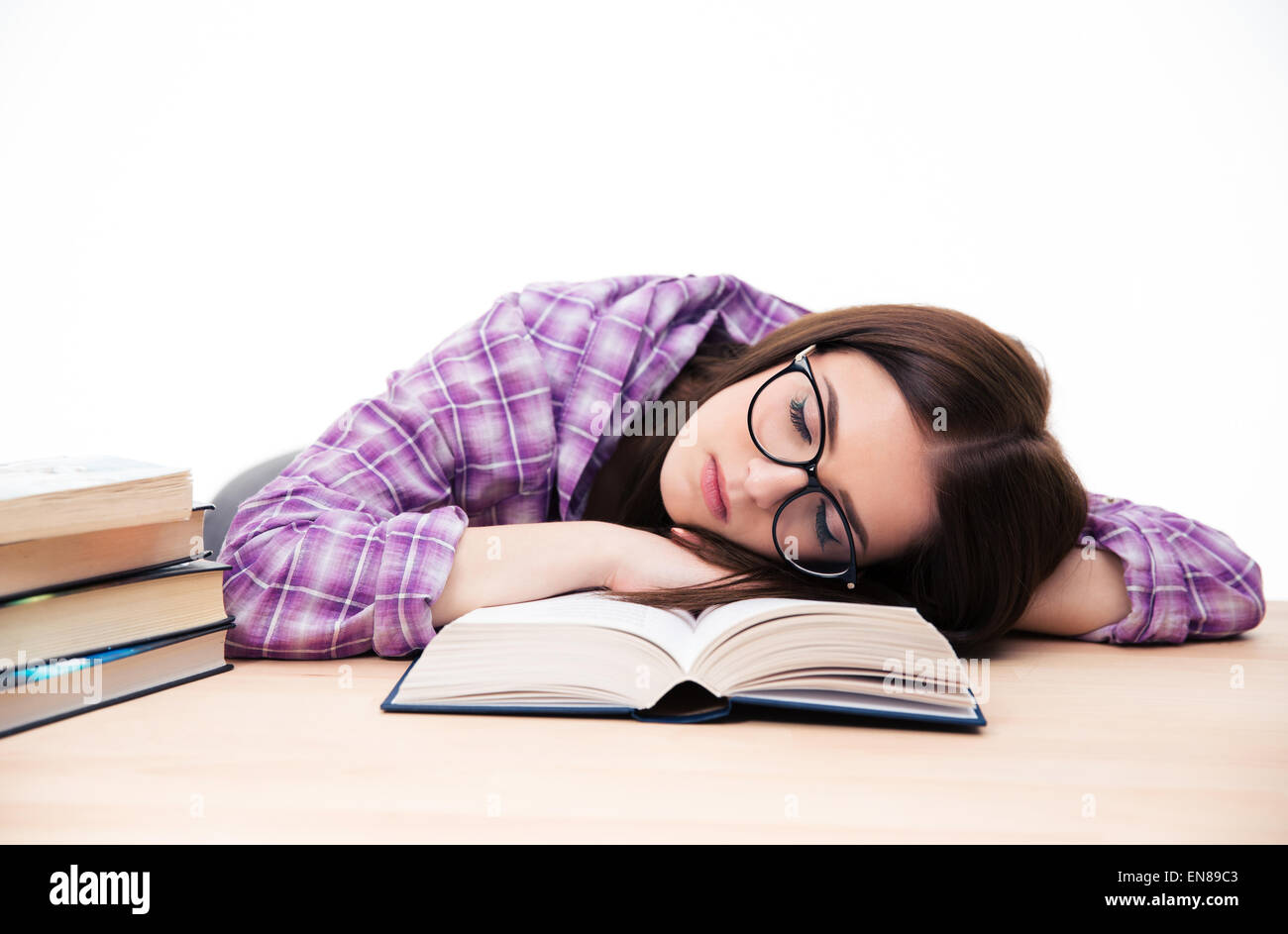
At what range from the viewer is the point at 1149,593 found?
41.2 inches

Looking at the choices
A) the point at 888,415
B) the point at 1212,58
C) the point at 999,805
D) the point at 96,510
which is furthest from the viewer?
the point at 1212,58

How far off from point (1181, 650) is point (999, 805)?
Answer: 66cm

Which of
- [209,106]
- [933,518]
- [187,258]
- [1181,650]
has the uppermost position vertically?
[209,106]

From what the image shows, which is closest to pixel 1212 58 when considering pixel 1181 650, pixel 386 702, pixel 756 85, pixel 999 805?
pixel 756 85

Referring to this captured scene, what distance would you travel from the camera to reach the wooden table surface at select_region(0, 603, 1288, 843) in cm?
51

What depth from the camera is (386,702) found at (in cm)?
71

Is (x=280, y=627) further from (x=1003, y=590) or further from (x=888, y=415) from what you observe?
(x=1003, y=590)

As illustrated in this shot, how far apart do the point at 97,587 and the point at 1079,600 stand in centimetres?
111

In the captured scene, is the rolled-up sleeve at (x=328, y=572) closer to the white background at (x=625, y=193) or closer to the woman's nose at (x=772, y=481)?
the woman's nose at (x=772, y=481)

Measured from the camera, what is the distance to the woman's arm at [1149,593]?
105cm

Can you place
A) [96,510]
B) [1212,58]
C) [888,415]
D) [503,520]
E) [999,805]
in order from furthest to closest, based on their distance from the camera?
[1212,58], [503,520], [888,415], [96,510], [999,805]
